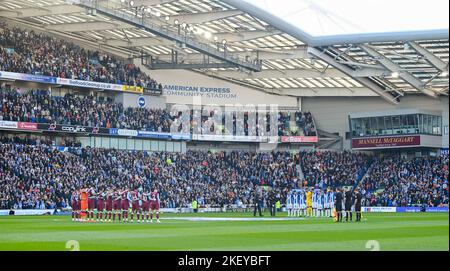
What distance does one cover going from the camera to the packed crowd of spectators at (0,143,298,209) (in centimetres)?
5644

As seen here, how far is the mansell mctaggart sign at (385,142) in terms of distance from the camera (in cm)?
7606

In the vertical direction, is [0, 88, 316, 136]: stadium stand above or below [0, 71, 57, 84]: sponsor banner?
below

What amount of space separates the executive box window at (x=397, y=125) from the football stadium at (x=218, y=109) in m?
0.13

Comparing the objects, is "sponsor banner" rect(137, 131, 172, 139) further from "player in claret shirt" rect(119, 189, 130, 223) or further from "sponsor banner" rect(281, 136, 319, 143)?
"player in claret shirt" rect(119, 189, 130, 223)

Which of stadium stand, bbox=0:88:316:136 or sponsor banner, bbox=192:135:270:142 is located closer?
stadium stand, bbox=0:88:316:136

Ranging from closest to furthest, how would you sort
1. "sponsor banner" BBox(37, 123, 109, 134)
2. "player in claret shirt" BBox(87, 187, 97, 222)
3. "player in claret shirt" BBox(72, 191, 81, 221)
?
"player in claret shirt" BBox(87, 187, 97, 222), "player in claret shirt" BBox(72, 191, 81, 221), "sponsor banner" BBox(37, 123, 109, 134)

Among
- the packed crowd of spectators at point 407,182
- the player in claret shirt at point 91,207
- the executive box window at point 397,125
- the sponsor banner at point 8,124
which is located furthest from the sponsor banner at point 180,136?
the player in claret shirt at point 91,207

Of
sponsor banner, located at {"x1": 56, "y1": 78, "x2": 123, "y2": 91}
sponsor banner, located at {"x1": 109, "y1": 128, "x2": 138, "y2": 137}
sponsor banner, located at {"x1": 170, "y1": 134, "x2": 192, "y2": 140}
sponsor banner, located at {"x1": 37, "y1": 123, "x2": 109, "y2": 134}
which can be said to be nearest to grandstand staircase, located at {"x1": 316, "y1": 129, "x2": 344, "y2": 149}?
sponsor banner, located at {"x1": 170, "y1": 134, "x2": 192, "y2": 140}

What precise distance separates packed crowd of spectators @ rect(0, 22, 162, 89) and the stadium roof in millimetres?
1072

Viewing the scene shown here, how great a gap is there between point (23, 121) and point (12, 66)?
4.48 metres

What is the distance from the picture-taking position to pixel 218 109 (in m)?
77.9

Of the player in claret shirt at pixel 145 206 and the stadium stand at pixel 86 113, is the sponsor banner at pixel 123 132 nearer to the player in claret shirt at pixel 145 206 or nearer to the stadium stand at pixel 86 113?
the stadium stand at pixel 86 113
